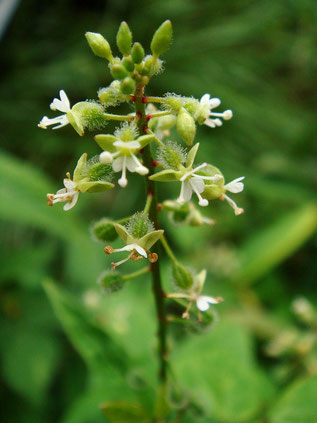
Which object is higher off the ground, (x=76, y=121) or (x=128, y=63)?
(x=128, y=63)

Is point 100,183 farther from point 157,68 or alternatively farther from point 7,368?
point 7,368

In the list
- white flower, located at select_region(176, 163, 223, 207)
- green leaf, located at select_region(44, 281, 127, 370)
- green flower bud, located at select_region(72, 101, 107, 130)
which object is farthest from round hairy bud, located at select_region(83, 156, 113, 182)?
green leaf, located at select_region(44, 281, 127, 370)

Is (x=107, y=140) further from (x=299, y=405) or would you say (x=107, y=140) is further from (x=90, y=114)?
(x=299, y=405)

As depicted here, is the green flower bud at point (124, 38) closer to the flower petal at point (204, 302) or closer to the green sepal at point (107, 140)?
the green sepal at point (107, 140)

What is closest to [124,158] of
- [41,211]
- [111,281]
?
[111,281]

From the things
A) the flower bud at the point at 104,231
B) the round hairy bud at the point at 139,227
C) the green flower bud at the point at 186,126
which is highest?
the green flower bud at the point at 186,126

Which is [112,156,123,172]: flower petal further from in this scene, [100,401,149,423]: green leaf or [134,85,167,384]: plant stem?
[100,401,149,423]: green leaf

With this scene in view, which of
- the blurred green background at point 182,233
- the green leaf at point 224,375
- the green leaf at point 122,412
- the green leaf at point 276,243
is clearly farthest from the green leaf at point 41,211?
the green leaf at point 122,412
